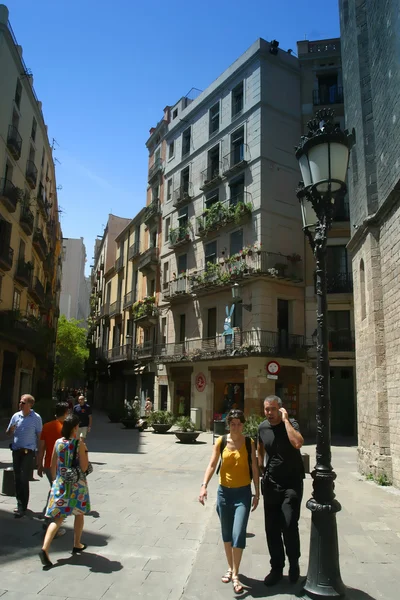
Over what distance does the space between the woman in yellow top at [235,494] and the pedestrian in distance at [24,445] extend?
3.39 meters

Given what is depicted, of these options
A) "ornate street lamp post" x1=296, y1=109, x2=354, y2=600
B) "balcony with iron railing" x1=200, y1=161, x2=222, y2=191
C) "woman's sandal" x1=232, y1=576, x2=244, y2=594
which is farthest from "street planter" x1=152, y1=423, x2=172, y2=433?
"woman's sandal" x1=232, y1=576, x2=244, y2=594

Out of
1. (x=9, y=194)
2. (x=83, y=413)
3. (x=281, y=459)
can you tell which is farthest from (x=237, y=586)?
(x=9, y=194)

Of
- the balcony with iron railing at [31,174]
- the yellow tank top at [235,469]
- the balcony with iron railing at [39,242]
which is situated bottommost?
the yellow tank top at [235,469]

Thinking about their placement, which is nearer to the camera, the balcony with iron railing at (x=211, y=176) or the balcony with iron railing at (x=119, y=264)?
the balcony with iron railing at (x=211, y=176)

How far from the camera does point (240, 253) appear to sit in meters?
23.1

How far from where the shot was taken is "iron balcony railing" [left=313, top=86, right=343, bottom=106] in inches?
955

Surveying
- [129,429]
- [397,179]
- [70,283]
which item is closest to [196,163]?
[129,429]

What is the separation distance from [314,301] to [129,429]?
11.1 meters

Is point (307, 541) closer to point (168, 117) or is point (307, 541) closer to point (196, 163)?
point (196, 163)

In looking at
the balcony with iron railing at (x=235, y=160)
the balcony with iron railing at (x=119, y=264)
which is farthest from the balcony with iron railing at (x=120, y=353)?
the balcony with iron railing at (x=235, y=160)

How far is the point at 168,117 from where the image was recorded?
34.0 metres

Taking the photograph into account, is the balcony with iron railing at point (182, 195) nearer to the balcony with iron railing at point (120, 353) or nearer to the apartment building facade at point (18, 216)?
the apartment building facade at point (18, 216)

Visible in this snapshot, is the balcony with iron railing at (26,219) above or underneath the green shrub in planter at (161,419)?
above

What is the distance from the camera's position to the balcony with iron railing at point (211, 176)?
25888 millimetres
